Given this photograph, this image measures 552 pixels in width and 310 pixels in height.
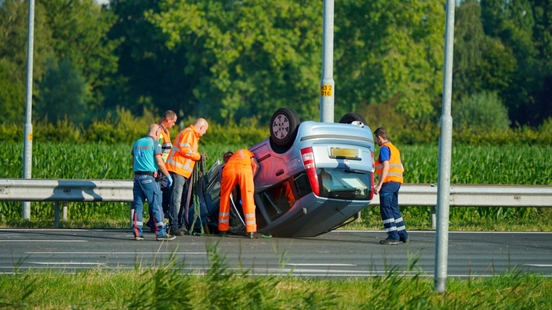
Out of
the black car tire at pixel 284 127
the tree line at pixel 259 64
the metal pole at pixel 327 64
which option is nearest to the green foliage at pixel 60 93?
the tree line at pixel 259 64

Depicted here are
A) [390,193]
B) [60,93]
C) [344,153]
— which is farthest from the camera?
[60,93]

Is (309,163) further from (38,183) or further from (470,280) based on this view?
(38,183)

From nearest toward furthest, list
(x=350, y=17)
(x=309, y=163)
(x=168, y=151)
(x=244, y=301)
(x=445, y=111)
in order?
(x=244, y=301) → (x=445, y=111) → (x=309, y=163) → (x=168, y=151) → (x=350, y=17)

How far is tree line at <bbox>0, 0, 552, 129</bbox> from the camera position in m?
65.8

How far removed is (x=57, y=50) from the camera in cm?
7806

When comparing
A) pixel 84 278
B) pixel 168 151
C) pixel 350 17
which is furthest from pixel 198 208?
pixel 350 17

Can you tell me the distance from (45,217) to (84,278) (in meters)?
11.8

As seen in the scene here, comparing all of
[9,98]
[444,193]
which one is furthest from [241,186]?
[9,98]

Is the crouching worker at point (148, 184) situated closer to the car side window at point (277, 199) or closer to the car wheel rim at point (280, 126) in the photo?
the car side window at point (277, 199)

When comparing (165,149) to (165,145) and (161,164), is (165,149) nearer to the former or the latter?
(165,145)

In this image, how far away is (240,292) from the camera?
29.5 feet

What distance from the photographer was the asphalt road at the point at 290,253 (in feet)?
39.0

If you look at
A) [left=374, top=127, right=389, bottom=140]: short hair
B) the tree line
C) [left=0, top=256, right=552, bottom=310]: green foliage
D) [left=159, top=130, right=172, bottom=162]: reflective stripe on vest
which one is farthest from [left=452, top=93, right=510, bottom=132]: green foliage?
[left=0, top=256, right=552, bottom=310]: green foliage

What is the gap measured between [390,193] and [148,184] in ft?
11.4
